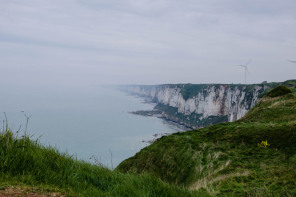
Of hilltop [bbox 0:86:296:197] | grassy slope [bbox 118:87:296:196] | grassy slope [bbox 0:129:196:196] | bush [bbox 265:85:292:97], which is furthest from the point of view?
bush [bbox 265:85:292:97]

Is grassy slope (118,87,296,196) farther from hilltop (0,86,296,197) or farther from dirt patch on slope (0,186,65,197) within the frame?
dirt patch on slope (0,186,65,197)

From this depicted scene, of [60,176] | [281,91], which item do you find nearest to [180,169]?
[60,176]

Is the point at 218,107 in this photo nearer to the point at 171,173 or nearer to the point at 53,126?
the point at 53,126

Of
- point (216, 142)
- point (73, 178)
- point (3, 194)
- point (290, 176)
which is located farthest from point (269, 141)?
point (3, 194)

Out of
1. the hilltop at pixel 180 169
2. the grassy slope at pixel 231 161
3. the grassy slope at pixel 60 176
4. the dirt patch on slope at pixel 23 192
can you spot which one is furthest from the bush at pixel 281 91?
the dirt patch on slope at pixel 23 192

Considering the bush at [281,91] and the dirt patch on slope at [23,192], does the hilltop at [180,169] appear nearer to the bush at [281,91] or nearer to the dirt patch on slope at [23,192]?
the dirt patch on slope at [23,192]

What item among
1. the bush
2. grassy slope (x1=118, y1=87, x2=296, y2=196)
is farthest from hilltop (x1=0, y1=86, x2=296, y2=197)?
the bush

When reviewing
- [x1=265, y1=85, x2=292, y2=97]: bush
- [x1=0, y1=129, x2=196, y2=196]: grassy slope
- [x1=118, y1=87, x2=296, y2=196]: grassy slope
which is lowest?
[x1=118, y1=87, x2=296, y2=196]: grassy slope
